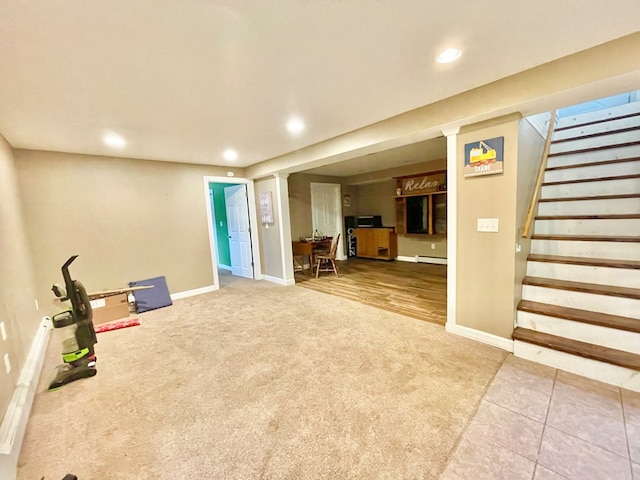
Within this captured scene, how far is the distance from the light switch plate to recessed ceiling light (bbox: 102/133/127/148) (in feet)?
13.0

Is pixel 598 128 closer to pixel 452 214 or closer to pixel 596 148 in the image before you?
pixel 596 148

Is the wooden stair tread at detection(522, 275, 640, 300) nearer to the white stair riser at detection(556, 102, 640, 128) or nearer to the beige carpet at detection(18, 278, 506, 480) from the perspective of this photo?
the beige carpet at detection(18, 278, 506, 480)

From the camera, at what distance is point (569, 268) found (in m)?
2.53

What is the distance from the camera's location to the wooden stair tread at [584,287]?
2.16 metres

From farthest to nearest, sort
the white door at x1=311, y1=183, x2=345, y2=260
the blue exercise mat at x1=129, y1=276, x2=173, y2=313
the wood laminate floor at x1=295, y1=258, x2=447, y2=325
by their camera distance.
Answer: the white door at x1=311, y1=183, x2=345, y2=260 → the blue exercise mat at x1=129, y1=276, x2=173, y2=313 → the wood laminate floor at x1=295, y1=258, x2=447, y2=325

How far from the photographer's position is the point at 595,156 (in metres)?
3.25

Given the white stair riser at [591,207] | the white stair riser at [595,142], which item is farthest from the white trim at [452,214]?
the white stair riser at [595,142]

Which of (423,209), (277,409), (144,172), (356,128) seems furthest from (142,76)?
(423,209)

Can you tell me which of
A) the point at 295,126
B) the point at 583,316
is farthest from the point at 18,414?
the point at 583,316

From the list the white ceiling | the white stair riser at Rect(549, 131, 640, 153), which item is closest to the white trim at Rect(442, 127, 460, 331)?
the white ceiling

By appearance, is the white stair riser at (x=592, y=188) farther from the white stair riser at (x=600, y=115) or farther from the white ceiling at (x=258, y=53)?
the white ceiling at (x=258, y=53)

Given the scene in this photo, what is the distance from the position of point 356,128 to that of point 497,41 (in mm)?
1690

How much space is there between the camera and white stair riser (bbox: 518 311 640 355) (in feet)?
6.50

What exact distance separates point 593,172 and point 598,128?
101cm
